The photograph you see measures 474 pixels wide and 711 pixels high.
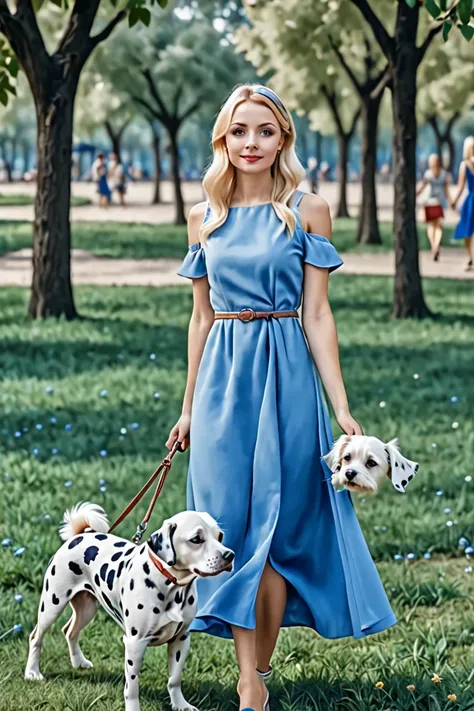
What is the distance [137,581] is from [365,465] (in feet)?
2.74

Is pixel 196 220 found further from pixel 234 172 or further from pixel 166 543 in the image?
pixel 166 543

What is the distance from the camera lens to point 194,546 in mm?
3932

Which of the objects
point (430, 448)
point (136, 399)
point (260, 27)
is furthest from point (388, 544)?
point (260, 27)

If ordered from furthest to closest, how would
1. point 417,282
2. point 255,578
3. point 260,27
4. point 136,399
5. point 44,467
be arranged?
point 260,27, point 417,282, point 136,399, point 44,467, point 255,578

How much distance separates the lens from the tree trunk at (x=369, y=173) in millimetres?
23781

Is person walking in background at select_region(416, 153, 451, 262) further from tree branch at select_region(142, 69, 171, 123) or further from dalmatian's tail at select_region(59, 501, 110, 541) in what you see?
dalmatian's tail at select_region(59, 501, 110, 541)

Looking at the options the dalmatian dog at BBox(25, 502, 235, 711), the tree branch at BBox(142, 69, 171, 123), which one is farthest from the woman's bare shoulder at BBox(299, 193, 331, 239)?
the tree branch at BBox(142, 69, 171, 123)

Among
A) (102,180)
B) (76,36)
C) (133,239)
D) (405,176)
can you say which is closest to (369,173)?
(133,239)

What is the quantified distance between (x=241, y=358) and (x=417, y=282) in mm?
10391

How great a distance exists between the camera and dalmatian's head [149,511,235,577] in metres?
3.88

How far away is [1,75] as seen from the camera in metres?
12.4

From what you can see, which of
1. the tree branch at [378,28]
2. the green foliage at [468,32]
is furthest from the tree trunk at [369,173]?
the green foliage at [468,32]

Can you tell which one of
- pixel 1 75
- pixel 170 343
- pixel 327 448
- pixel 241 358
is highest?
pixel 1 75

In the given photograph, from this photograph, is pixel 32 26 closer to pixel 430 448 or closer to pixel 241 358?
pixel 430 448
